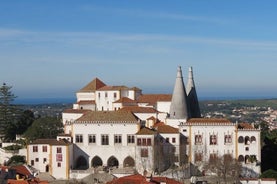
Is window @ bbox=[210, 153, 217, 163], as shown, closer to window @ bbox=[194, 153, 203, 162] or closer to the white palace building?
the white palace building

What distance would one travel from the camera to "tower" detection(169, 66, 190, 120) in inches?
2367

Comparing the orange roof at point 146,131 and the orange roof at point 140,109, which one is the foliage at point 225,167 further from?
the orange roof at point 140,109

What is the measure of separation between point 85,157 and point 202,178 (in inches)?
460

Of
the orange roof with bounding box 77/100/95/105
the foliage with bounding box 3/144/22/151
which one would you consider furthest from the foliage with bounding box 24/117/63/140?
the orange roof with bounding box 77/100/95/105

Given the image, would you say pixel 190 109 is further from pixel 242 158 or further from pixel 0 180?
pixel 0 180

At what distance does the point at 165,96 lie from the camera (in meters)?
67.1

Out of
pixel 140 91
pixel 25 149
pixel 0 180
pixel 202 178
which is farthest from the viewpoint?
pixel 140 91

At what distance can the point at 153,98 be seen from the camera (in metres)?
68.2

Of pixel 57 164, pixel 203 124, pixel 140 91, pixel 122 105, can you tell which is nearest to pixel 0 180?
pixel 57 164

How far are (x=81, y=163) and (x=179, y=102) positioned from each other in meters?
11.5

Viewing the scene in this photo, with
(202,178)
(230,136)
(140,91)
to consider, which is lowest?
(202,178)

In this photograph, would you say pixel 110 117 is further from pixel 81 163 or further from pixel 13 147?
pixel 13 147

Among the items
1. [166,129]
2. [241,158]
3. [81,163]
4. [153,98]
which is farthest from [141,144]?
[153,98]

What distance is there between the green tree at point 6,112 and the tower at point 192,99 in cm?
2245
